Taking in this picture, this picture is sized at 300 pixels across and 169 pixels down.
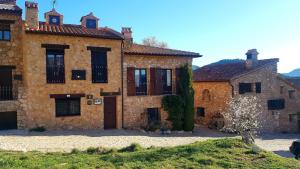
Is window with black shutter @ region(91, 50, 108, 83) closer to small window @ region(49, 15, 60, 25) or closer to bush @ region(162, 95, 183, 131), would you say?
small window @ region(49, 15, 60, 25)

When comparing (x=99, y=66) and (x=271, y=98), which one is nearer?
(x=99, y=66)

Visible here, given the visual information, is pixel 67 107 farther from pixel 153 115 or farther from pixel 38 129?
pixel 153 115

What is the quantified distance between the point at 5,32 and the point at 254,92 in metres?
22.0

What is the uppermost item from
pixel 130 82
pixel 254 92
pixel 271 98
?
pixel 130 82

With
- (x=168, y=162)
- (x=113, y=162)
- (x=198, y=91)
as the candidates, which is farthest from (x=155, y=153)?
(x=198, y=91)

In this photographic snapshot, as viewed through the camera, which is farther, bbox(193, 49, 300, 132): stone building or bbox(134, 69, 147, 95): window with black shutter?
bbox(193, 49, 300, 132): stone building

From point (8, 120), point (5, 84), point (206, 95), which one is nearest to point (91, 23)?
point (5, 84)

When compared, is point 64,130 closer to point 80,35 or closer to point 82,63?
point 82,63

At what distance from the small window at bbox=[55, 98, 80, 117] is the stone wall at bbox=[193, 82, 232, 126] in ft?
44.2

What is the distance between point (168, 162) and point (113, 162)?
202 centimetres

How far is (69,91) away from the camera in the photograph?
18.7 metres

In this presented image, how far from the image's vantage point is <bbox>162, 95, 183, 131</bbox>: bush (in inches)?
864

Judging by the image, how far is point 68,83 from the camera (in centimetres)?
1875

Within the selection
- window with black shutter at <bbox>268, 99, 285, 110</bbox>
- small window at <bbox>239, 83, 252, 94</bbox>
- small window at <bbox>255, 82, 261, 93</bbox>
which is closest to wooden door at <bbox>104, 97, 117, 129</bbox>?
small window at <bbox>239, 83, 252, 94</bbox>
